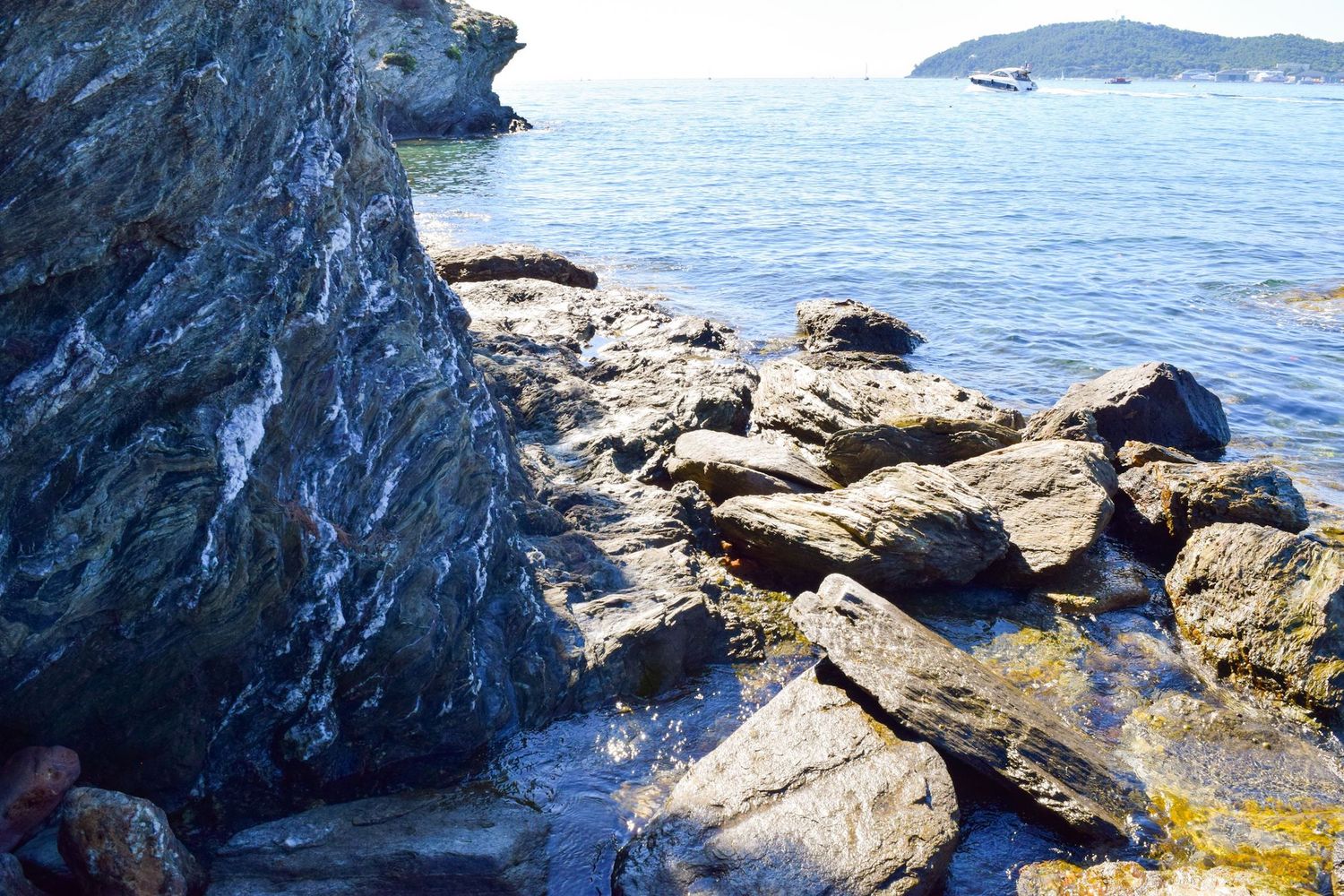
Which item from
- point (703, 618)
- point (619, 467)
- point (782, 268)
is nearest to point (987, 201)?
point (782, 268)

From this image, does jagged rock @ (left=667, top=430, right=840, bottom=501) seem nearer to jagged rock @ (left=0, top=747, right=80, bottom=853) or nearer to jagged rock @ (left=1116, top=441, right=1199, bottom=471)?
jagged rock @ (left=1116, top=441, right=1199, bottom=471)

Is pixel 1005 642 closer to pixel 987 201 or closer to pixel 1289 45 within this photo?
pixel 987 201

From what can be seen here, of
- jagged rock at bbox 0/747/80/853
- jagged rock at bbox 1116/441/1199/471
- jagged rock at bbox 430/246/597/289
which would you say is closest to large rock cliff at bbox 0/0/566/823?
jagged rock at bbox 0/747/80/853

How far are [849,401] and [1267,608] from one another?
489 centimetres

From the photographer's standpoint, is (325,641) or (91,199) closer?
(91,199)

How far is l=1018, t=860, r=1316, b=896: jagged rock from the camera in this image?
4852 mm

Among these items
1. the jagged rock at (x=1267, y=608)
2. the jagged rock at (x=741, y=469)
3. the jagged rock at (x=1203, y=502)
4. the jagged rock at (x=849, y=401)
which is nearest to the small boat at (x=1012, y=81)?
the jagged rock at (x=849, y=401)

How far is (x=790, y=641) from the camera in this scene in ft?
24.0

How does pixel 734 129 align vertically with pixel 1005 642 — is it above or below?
above

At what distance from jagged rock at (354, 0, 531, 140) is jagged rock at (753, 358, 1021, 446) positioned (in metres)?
41.4

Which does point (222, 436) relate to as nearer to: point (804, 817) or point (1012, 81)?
point (804, 817)

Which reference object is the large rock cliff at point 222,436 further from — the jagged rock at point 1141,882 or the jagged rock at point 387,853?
the jagged rock at point 1141,882

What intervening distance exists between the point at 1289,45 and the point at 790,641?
224m

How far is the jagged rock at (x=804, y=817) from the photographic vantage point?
487 cm
